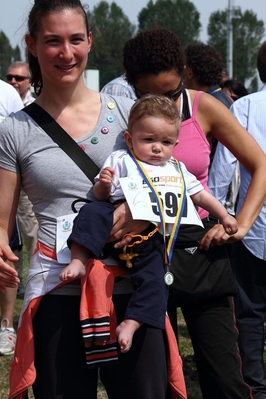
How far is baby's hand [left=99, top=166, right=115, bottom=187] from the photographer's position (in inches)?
98.0

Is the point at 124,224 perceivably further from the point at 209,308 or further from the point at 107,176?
the point at 209,308

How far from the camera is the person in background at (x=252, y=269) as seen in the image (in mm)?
4195

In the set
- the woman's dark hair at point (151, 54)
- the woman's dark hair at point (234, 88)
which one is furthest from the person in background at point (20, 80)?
the woman's dark hair at point (151, 54)

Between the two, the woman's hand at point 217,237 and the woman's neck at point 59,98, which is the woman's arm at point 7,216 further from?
the woman's hand at point 217,237

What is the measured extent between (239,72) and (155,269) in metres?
89.5

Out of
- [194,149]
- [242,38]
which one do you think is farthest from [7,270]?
[242,38]

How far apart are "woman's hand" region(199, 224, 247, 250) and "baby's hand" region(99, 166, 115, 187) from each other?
1.87 ft

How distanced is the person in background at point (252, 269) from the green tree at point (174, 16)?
308ft

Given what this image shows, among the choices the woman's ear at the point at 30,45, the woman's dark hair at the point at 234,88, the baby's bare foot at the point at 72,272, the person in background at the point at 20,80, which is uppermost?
the person in background at the point at 20,80

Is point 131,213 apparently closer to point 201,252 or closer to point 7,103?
point 201,252

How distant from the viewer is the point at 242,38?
92.1 meters

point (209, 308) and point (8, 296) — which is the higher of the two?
point (8, 296)

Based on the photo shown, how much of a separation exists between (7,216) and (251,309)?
207cm

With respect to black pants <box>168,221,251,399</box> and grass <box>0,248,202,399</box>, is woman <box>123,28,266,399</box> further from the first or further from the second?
grass <box>0,248,202,399</box>
